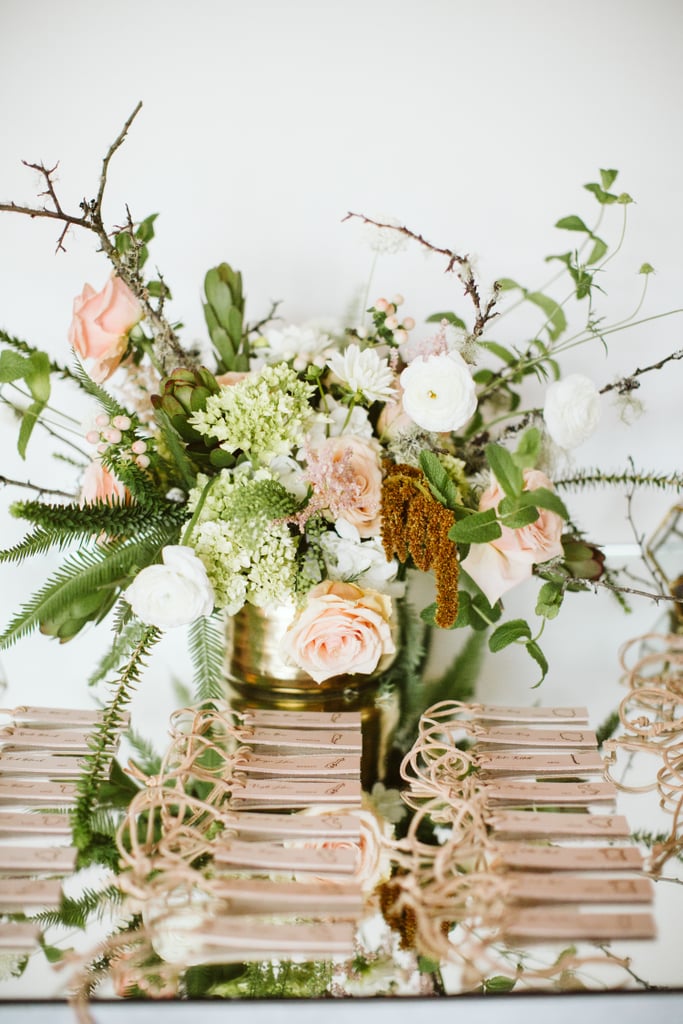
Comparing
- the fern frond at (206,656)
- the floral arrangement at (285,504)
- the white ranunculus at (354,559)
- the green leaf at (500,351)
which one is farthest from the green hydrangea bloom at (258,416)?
the green leaf at (500,351)

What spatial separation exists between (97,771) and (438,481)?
0.46 metres

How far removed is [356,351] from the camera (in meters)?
0.89

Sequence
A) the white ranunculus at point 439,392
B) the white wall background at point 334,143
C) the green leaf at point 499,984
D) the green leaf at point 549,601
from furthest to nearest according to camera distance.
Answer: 1. the white wall background at point 334,143
2. the green leaf at point 549,601
3. the white ranunculus at point 439,392
4. the green leaf at point 499,984

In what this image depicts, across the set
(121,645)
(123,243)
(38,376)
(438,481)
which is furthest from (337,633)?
(123,243)

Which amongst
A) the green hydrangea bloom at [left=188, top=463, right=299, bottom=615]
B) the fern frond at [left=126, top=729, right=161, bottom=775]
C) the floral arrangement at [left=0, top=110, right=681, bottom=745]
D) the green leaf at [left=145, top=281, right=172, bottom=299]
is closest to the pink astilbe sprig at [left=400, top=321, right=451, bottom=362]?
the floral arrangement at [left=0, top=110, right=681, bottom=745]

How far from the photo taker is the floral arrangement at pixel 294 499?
82 cm

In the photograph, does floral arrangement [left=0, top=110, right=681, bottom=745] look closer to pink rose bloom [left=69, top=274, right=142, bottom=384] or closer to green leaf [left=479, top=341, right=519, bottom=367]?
pink rose bloom [left=69, top=274, right=142, bottom=384]

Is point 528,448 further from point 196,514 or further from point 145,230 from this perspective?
point 145,230

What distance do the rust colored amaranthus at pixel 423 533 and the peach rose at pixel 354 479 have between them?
0.02m

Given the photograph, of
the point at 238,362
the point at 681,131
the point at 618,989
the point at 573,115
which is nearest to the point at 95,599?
the point at 238,362

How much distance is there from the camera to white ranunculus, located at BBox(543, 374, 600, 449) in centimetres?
90

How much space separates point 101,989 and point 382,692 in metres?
0.53

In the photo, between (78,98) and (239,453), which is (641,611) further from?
A: (78,98)

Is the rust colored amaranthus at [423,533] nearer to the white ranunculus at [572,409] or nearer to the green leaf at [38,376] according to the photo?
the white ranunculus at [572,409]
